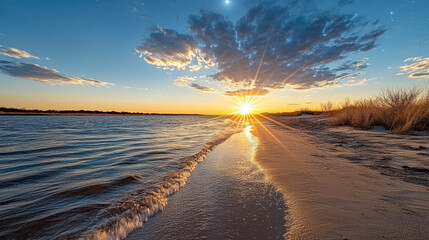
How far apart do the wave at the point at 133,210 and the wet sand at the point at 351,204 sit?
171cm

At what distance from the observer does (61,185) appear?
10.7 feet

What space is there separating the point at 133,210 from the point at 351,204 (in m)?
2.86

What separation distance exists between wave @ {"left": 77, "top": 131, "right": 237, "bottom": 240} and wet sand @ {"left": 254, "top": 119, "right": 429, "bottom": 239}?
1707 mm

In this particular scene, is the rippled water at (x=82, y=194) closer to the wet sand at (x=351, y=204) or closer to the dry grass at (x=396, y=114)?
the wet sand at (x=351, y=204)

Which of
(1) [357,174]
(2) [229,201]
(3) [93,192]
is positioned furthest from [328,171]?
(3) [93,192]

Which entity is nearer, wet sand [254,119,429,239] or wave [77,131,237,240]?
wet sand [254,119,429,239]

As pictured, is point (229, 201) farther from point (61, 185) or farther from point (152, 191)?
point (61, 185)

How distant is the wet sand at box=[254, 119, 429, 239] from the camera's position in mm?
1706

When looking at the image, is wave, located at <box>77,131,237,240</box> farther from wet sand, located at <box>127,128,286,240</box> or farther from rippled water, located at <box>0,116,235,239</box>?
wet sand, located at <box>127,128,286,240</box>

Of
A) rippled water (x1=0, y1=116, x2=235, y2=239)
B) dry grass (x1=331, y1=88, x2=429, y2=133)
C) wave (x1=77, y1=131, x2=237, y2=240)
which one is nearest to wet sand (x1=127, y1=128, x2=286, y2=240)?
wave (x1=77, y1=131, x2=237, y2=240)

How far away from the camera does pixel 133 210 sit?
2.30 metres

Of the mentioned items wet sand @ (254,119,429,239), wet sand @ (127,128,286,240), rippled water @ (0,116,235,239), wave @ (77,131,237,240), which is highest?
wet sand @ (254,119,429,239)

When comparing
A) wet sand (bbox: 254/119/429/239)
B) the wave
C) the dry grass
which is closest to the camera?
wet sand (bbox: 254/119/429/239)

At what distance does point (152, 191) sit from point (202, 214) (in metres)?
1.17
